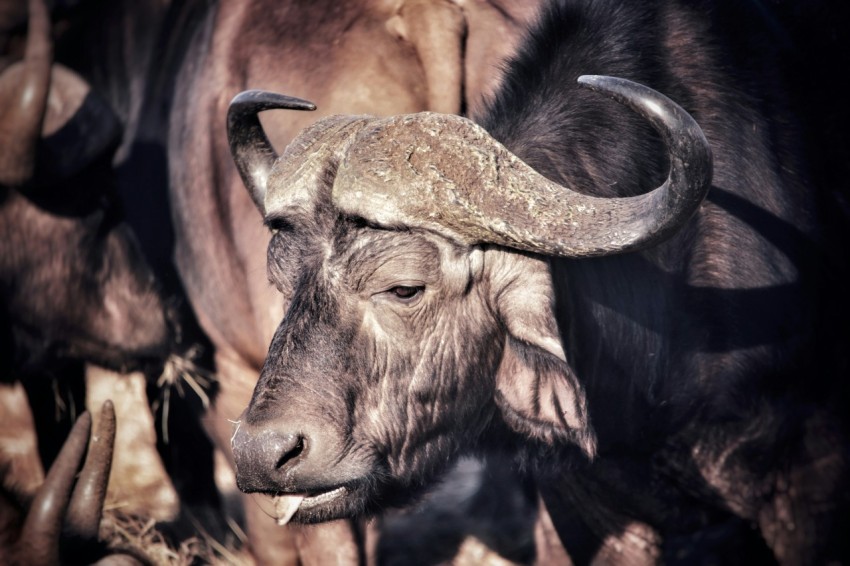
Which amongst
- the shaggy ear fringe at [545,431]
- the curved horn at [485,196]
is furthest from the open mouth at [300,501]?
the curved horn at [485,196]

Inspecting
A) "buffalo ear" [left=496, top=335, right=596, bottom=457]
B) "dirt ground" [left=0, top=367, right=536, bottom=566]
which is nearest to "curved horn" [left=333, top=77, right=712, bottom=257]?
"buffalo ear" [left=496, top=335, right=596, bottom=457]

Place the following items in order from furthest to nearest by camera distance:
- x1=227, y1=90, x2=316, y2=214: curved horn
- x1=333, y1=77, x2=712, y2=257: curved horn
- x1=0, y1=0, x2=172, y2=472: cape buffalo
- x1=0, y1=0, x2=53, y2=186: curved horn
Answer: x1=0, y1=0, x2=172, y2=472: cape buffalo → x1=0, y1=0, x2=53, y2=186: curved horn → x1=227, y1=90, x2=316, y2=214: curved horn → x1=333, y1=77, x2=712, y2=257: curved horn

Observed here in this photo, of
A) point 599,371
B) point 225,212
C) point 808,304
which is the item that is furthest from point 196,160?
point 808,304

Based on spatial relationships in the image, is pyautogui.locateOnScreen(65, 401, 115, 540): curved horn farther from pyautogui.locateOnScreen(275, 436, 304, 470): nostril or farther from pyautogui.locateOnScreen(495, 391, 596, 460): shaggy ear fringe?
pyautogui.locateOnScreen(495, 391, 596, 460): shaggy ear fringe

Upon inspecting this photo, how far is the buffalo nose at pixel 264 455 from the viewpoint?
121 inches

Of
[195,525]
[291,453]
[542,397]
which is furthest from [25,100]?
[542,397]

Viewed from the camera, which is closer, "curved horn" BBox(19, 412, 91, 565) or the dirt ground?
"curved horn" BBox(19, 412, 91, 565)

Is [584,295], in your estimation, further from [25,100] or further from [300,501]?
[25,100]

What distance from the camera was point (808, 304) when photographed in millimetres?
4066

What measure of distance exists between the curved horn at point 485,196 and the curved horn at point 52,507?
79.7 inches

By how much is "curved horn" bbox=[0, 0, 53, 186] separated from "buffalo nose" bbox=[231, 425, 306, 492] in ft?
9.28

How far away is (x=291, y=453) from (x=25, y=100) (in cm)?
298

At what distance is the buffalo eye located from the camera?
3.23m

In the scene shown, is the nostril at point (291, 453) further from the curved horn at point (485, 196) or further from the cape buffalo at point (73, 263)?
the cape buffalo at point (73, 263)
